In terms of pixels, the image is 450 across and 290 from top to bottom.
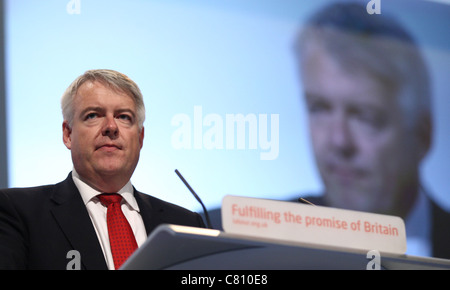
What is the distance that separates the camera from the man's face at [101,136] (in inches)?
91.1

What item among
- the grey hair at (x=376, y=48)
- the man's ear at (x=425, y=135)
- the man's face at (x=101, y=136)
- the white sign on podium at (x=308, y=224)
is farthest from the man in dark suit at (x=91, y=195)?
the man's ear at (x=425, y=135)

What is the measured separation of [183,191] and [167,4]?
1.01 metres

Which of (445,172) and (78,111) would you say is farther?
(445,172)

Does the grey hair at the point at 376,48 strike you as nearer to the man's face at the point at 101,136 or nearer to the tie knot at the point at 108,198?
the man's face at the point at 101,136

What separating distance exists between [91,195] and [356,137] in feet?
5.84

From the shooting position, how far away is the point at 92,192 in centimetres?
226

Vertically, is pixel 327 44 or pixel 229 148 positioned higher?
pixel 327 44

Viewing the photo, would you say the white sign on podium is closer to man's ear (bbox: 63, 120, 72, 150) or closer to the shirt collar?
the shirt collar

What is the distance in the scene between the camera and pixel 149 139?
3232 millimetres

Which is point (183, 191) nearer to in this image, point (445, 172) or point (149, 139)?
point (149, 139)

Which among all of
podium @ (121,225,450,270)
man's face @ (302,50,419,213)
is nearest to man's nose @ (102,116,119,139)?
podium @ (121,225,450,270)
